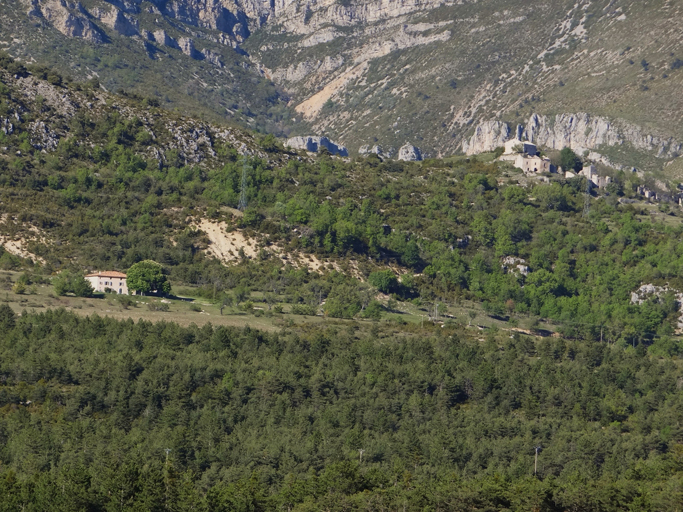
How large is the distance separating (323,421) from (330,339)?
18091 millimetres

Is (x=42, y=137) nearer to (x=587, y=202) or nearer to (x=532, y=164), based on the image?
(x=532, y=164)

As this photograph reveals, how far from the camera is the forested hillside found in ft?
225

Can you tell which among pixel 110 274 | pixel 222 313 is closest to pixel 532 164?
pixel 222 313

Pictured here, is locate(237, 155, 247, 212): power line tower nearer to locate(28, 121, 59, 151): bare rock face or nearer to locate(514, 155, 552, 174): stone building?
locate(28, 121, 59, 151): bare rock face

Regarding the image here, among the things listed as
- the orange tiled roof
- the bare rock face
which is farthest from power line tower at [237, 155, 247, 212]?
the orange tiled roof

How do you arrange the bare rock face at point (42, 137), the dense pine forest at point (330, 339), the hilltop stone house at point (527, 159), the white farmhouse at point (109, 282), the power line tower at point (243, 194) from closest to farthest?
1. the dense pine forest at point (330, 339)
2. the white farmhouse at point (109, 282)
3. the power line tower at point (243, 194)
4. the bare rock face at point (42, 137)
5. the hilltop stone house at point (527, 159)

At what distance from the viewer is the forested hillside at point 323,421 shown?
225ft

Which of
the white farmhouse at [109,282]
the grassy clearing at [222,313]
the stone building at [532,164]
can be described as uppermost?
the stone building at [532,164]

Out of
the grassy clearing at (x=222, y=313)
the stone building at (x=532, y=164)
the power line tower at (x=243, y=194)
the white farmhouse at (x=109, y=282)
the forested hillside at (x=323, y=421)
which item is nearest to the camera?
the forested hillside at (x=323, y=421)

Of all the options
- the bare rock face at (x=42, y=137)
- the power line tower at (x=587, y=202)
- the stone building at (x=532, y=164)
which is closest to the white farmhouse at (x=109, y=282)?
the bare rock face at (x=42, y=137)

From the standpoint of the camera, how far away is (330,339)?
103188 millimetres

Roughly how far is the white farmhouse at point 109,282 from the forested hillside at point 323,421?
1673 centimetres

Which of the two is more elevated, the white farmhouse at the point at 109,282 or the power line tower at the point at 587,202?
the power line tower at the point at 587,202

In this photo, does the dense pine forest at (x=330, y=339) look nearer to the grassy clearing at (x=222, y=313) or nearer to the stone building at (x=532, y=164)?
the grassy clearing at (x=222, y=313)
